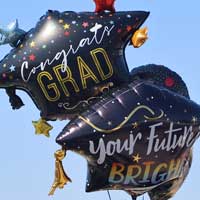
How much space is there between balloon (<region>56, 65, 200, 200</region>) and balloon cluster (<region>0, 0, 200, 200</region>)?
1cm

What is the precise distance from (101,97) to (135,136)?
0.74 m

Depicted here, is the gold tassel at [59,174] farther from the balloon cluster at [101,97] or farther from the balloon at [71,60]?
the balloon at [71,60]

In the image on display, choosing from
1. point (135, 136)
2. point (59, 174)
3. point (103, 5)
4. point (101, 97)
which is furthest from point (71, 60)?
point (59, 174)

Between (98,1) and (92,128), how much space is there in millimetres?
1922

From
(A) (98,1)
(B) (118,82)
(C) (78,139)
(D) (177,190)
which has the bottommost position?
(D) (177,190)

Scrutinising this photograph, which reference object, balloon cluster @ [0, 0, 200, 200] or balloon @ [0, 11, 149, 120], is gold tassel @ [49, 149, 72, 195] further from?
balloon @ [0, 11, 149, 120]

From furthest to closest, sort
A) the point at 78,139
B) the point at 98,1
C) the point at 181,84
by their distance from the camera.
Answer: the point at 181,84
the point at 98,1
the point at 78,139

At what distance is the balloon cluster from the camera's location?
406 inches

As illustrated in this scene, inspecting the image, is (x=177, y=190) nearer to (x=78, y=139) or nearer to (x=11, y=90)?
(x=78, y=139)

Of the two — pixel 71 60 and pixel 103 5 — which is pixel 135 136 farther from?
pixel 103 5

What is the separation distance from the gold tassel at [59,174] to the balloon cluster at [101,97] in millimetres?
14

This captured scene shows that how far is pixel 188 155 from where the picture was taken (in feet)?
37.0

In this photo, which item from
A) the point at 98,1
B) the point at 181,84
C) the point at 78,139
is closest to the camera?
the point at 78,139

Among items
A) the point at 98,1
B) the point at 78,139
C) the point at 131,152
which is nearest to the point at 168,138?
the point at 131,152
